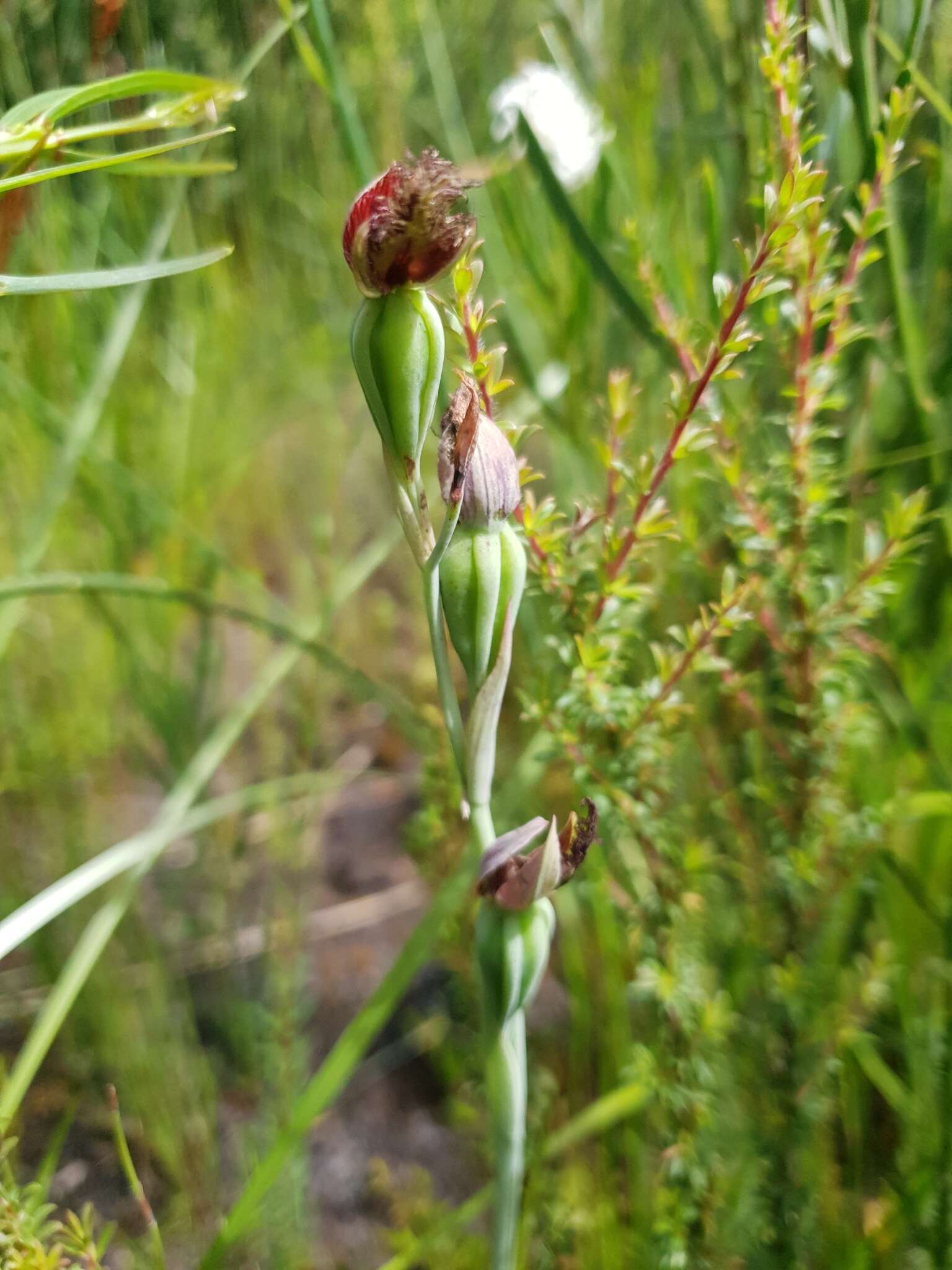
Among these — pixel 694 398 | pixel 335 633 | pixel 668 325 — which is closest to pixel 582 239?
pixel 668 325

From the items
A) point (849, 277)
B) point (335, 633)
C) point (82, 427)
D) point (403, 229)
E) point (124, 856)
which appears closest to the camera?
point (403, 229)

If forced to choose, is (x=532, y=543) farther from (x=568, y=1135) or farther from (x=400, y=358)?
(x=568, y=1135)

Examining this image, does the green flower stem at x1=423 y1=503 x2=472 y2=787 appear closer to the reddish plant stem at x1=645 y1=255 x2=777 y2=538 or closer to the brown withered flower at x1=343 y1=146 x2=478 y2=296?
the brown withered flower at x1=343 y1=146 x2=478 y2=296

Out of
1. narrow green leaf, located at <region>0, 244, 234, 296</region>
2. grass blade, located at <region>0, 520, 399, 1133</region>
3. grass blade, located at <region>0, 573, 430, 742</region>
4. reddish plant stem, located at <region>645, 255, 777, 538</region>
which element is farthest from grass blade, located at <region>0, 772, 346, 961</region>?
reddish plant stem, located at <region>645, 255, 777, 538</region>

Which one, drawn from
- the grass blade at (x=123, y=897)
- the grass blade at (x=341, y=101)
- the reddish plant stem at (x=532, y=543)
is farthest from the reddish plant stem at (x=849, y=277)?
the grass blade at (x=123, y=897)

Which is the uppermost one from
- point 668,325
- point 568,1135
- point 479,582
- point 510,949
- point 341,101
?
point 341,101

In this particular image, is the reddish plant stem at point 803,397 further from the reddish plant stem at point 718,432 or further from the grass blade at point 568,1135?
the grass blade at point 568,1135

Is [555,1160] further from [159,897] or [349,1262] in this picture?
[159,897]
